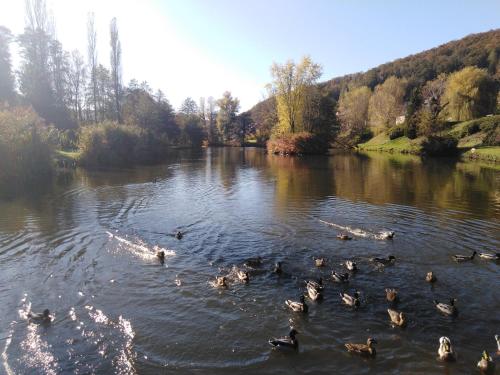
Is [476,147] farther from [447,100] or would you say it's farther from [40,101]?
[40,101]

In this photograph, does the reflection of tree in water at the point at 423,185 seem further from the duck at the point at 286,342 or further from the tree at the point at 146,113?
the tree at the point at 146,113

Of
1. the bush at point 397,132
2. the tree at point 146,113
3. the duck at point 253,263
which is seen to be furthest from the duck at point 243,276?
the bush at point 397,132

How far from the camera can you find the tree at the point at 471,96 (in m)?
73.6

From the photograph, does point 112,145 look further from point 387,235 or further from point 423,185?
point 387,235

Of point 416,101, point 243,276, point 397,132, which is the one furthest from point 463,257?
point 397,132

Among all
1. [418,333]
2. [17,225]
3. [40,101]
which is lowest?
[418,333]

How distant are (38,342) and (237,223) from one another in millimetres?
12334

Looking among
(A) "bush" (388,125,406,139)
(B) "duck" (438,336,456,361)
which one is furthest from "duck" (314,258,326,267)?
(A) "bush" (388,125,406,139)

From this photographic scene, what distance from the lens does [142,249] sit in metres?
16.7

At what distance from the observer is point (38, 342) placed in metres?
9.72

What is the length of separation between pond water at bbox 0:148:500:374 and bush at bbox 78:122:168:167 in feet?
69.9

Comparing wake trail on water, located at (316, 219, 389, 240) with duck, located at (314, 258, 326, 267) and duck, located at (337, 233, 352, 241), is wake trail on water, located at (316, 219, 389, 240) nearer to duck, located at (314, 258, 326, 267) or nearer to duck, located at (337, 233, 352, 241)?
duck, located at (337, 233, 352, 241)

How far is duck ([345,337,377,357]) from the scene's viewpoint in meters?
8.99

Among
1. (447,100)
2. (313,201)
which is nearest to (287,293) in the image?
(313,201)
